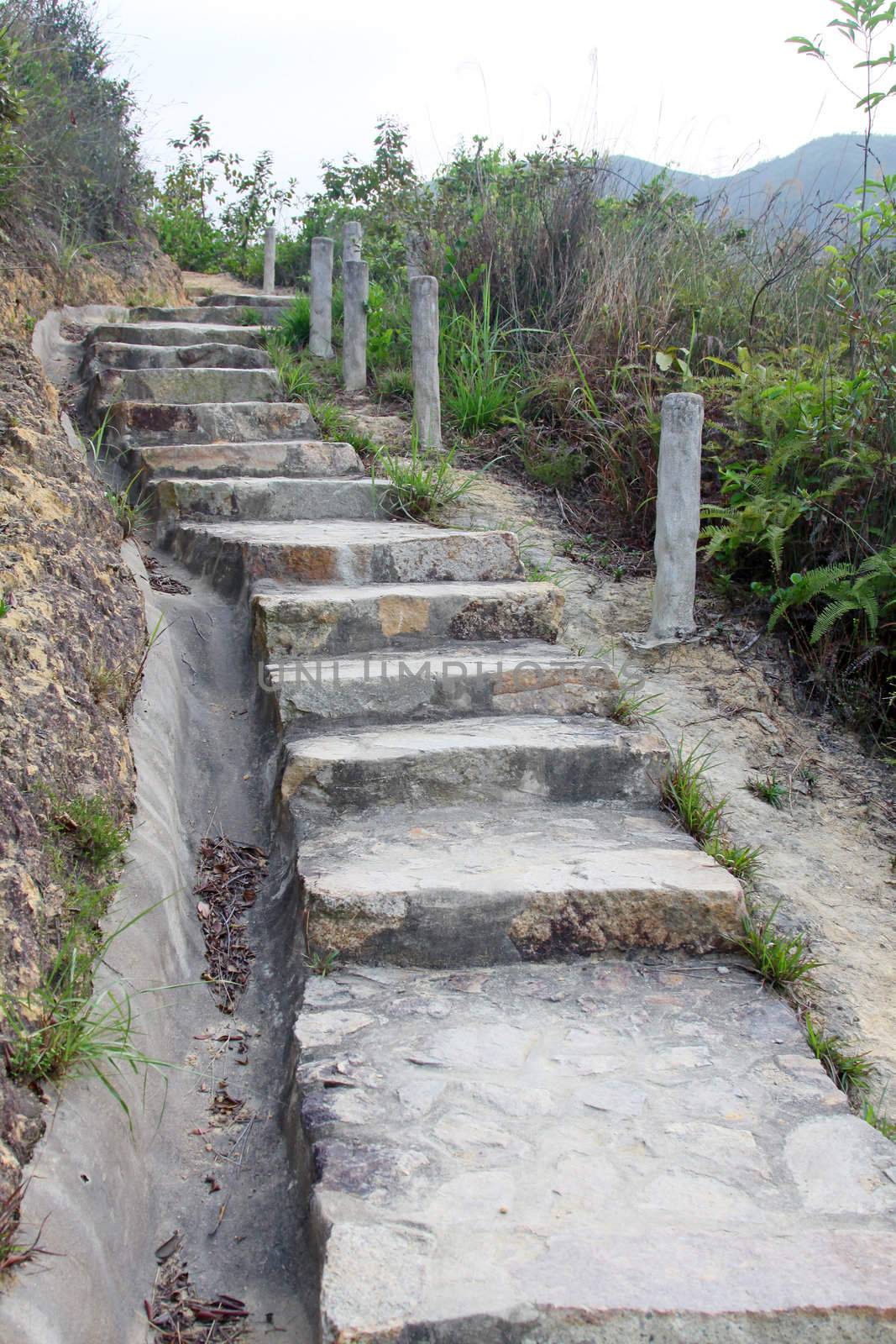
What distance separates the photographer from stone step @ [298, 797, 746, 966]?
211 cm

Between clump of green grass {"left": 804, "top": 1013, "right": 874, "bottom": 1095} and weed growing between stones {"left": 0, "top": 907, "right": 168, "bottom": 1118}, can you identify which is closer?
weed growing between stones {"left": 0, "top": 907, "right": 168, "bottom": 1118}

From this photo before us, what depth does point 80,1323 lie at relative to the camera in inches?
52.5

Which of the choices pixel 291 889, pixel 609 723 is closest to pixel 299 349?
pixel 609 723

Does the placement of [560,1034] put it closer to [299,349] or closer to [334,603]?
[334,603]

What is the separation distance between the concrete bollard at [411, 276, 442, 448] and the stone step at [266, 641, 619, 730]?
74.0 inches

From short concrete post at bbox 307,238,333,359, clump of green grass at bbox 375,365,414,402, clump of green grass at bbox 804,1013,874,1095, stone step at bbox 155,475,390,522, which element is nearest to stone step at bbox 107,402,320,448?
stone step at bbox 155,475,390,522

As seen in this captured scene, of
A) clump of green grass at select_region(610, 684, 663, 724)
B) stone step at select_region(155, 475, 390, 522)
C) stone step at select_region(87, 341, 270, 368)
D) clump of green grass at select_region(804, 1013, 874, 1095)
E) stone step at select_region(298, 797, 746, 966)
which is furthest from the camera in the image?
stone step at select_region(87, 341, 270, 368)

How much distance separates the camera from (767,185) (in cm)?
585

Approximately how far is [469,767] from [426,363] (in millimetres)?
2591

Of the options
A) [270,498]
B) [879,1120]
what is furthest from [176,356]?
[879,1120]

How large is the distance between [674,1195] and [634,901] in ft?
2.24

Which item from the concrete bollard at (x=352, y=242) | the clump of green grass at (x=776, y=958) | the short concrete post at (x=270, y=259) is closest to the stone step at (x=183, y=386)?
the concrete bollard at (x=352, y=242)

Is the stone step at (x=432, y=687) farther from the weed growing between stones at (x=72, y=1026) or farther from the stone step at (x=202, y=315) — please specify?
the stone step at (x=202, y=315)

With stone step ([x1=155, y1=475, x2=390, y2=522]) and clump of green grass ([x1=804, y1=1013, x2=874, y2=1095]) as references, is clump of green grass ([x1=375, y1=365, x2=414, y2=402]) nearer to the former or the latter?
stone step ([x1=155, y1=475, x2=390, y2=522])
